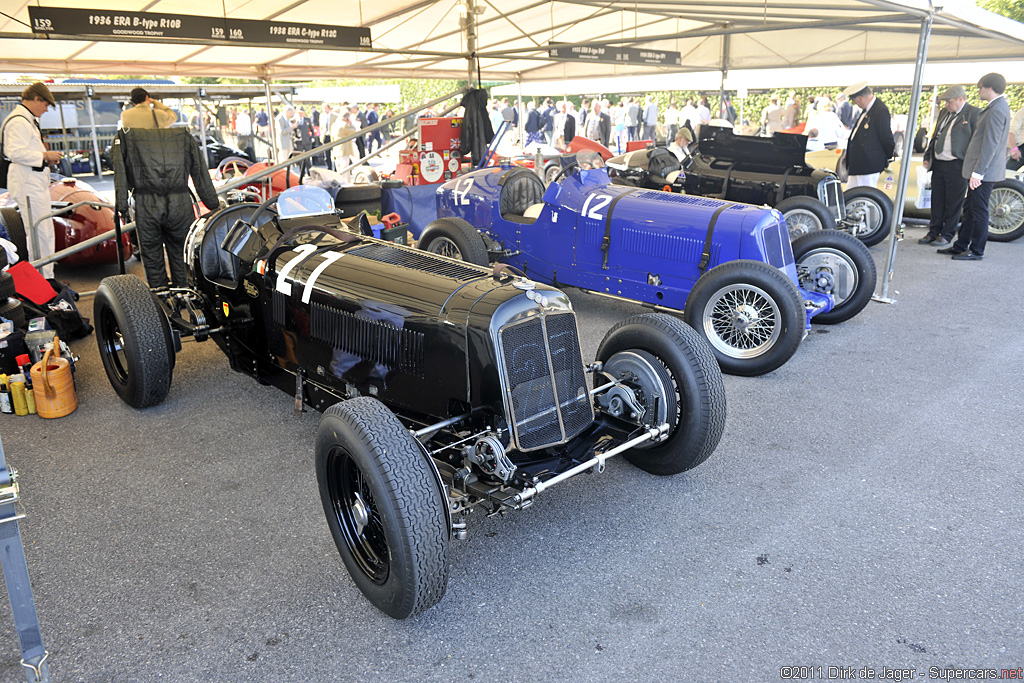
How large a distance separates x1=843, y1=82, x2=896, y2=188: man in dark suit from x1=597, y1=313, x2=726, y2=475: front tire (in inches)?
260

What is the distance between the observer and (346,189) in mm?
8469

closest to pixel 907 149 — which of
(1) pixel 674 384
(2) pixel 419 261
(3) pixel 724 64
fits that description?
(1) pixel 674 384

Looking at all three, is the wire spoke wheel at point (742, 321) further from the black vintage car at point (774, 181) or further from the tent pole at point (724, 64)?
the tent pole at point (724, 64)

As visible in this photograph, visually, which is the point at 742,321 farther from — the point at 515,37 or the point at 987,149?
the point at 515,37

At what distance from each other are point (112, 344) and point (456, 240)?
2.93 metres

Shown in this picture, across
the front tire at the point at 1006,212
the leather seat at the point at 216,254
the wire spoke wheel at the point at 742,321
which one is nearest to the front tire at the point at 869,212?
the front tire at the point at 1006,212

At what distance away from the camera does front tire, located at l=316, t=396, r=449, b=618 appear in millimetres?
2439

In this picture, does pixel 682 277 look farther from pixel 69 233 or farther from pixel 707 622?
pixel 69 233

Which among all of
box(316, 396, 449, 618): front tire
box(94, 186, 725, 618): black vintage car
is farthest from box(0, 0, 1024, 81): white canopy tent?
box(316, 396, 449, 618): front tire

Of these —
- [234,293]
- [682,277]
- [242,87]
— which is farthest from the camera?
[242,87]

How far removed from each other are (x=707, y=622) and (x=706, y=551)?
0.48m

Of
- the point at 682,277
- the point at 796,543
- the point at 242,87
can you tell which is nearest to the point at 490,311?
the point at 796,543

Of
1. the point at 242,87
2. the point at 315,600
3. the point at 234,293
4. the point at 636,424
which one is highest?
the point at 242,87

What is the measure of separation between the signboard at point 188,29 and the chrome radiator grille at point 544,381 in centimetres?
677
